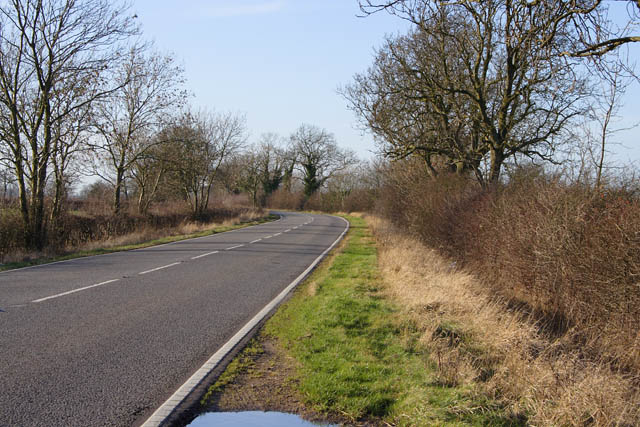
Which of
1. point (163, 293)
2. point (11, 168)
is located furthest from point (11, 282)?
point (11, 168)

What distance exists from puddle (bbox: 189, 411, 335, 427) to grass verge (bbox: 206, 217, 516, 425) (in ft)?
0.97

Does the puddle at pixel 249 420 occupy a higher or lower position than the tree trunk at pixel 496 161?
lower

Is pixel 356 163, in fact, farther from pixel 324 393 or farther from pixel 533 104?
pixel 324 393

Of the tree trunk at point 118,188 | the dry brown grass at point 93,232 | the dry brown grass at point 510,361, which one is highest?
the tree trunk at point 118,188

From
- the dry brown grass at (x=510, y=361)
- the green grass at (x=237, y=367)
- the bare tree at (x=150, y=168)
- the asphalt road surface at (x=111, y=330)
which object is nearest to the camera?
the asphalt road surface at (x=111, y=330)

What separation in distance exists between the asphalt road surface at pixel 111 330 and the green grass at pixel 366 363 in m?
0.97

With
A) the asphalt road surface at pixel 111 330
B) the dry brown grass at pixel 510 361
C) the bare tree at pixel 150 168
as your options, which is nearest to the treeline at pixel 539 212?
the dry brown grass at pixel 510 361

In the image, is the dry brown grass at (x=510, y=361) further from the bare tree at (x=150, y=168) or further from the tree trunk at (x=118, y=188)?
the bare tree at (x=150, y=168)

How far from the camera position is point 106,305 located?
A: 8.27 metres

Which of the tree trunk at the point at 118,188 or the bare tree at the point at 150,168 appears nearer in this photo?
the tree trunk at the point at 118,188

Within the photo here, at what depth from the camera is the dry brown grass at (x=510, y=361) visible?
4.57 meters

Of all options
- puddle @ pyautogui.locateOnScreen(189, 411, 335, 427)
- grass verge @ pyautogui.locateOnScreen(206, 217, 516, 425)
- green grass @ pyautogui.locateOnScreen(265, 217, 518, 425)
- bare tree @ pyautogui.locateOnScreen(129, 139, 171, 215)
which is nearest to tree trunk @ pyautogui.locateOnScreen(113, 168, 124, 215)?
bare tree @ pyautogui.locateOnScreen(129, 139, 171, 215)

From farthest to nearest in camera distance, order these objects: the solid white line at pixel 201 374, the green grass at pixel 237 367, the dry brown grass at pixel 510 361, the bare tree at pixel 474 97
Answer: the bare tree at pixel 474 97 < the green grass at pixel 237 367 < the dry brown grass at pixel 510 361 < the solid white line at pixel 201 374

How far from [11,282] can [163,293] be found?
3521mm
